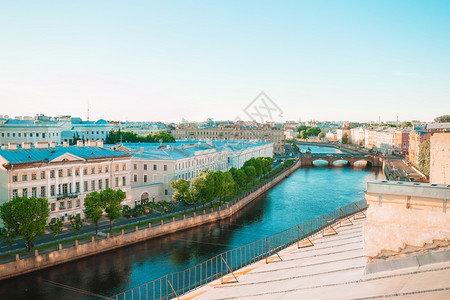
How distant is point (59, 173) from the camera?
99.0 ft

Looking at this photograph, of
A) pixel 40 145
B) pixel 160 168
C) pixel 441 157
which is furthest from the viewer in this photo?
pixel 160 168

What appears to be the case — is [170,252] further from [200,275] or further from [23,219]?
[200,275]

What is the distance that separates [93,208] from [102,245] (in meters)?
2.68

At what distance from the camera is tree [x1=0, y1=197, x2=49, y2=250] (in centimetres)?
2319

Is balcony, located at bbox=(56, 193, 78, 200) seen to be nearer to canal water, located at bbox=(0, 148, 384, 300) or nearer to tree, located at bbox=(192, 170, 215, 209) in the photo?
canal water, located at bbox=(0, 148, 384, 300)

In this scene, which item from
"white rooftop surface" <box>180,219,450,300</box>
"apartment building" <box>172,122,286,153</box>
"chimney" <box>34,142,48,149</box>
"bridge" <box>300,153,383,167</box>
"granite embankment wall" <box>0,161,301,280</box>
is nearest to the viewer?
"white rooftop surface" <box>180,219,450,300</box>

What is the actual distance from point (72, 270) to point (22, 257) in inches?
105

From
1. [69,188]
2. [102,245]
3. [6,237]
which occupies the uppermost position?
[69,188]

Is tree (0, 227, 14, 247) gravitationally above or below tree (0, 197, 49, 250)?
below

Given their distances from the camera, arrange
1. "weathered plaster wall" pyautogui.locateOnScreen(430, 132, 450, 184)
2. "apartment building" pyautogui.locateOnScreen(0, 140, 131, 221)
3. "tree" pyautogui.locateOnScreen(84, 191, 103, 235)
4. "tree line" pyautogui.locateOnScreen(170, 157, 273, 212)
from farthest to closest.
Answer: "tree line" pyautogui.locateOnScreen(170, 157, 273, 212) < "apartment building" pyautogui.locateOnScreen(0, 140, 131, 221) < "tree" pyautogui.locateOnScreen(84, 191, 103, 235) < "weathered plaster wall" pyautogui.locateOnScreen(430, 132, 450, 184)

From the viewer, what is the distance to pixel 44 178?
1148 inches

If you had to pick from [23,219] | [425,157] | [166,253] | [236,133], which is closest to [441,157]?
[166,253]

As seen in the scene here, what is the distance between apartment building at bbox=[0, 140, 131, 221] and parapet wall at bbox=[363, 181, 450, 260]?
26.7m

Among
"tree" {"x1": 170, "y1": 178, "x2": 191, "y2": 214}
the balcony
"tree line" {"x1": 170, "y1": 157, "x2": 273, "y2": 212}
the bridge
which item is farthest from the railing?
the bridge
